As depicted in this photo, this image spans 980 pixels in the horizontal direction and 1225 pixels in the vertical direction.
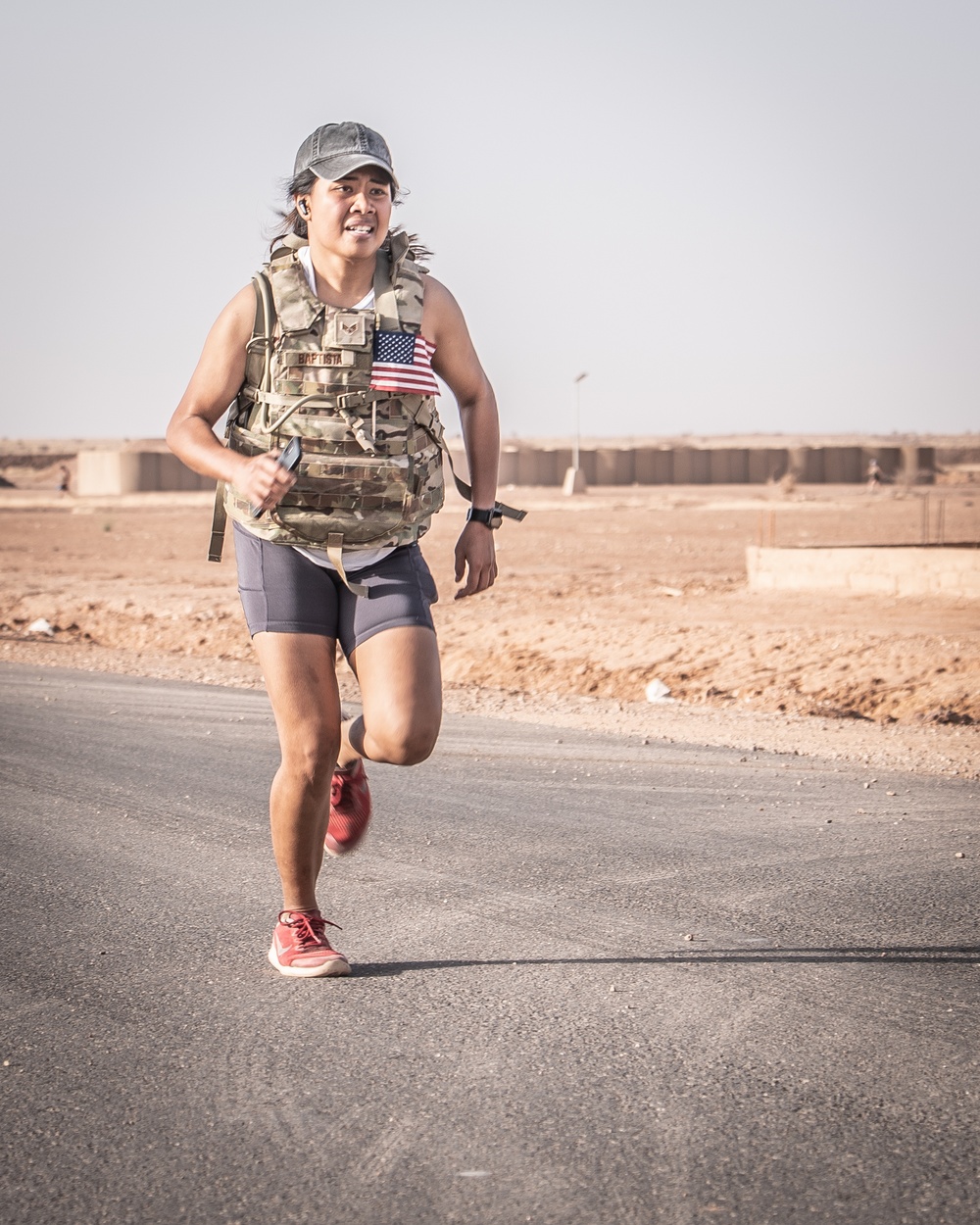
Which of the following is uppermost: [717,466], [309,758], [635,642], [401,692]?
[717,466]

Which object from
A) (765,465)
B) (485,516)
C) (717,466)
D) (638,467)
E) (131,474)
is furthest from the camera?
(765,465)

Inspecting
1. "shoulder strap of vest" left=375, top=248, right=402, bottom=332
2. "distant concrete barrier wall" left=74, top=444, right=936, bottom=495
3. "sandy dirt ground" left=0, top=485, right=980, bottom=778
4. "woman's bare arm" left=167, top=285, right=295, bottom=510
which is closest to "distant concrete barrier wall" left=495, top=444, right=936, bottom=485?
"distant concrete barrier wall" left=74, top=444, right=936, bottom=495

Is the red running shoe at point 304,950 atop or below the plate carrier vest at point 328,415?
below

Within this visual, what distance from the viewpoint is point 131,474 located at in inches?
2589

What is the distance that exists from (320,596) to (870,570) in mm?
14014

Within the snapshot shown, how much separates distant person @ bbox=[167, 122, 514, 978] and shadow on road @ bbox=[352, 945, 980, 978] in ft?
0.57

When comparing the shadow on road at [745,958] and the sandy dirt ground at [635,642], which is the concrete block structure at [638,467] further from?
the shadow on road at [745,958]

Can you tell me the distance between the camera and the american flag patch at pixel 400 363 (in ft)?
12.8

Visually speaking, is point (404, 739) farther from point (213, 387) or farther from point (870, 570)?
point (870, 570)

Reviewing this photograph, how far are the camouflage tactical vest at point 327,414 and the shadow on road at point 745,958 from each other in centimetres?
112

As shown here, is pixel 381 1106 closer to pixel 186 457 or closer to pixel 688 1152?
pixel 688 1152

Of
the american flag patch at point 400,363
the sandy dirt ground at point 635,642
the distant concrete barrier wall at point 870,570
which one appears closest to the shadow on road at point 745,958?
the american flag patch at point 400,363

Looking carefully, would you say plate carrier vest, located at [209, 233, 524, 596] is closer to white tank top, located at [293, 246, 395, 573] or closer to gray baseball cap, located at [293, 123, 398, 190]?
white tank top, located at [293, 246, 395, 573]

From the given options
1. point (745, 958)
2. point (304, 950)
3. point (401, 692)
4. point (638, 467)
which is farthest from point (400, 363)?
point (638, 467)
